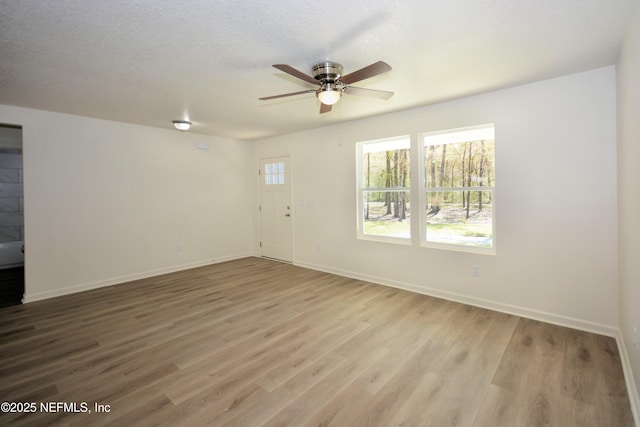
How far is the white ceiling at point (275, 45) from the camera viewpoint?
1.76 m

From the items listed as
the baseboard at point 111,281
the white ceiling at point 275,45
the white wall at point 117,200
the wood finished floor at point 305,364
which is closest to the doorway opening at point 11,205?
the baseboard at point 111,281

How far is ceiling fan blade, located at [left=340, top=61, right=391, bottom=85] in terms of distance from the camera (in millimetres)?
1983

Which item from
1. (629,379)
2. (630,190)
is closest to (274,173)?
(630,190)

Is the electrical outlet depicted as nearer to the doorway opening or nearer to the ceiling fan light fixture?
the ceiling fan light fixture

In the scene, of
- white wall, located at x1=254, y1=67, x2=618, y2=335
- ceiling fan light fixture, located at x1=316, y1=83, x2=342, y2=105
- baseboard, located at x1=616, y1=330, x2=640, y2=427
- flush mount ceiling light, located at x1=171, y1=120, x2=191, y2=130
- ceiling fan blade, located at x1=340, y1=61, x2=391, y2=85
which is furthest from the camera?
flush mount ceiling light, located at x1=171, y1=120, x2=191, y2=130

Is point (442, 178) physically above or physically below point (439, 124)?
below

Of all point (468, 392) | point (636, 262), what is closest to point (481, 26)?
point (636, 262)

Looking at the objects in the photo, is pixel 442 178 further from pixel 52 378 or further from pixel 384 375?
pixel 52 378

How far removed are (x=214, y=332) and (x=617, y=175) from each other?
402 cm

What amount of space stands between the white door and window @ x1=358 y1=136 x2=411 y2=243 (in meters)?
1.65

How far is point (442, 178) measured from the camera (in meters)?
3.73

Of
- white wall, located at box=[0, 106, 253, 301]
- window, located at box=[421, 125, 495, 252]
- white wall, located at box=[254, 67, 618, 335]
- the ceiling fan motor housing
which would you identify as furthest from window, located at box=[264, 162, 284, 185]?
the ceiling fan motor housing

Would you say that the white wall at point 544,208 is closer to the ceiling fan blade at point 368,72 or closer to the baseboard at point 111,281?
the ceiling fan blade at point 368,72

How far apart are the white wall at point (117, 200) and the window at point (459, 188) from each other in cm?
396
